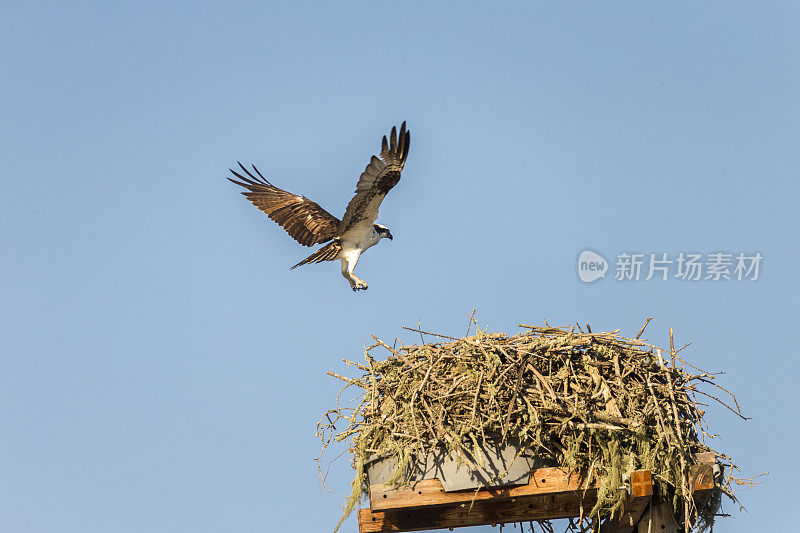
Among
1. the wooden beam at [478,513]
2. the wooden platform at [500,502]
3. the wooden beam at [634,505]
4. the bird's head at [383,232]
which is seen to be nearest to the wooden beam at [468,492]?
the wooden platform at [500,502]

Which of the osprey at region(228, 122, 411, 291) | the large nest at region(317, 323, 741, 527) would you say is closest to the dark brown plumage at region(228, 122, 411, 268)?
the osprey at region(228, 122, 411, 291)

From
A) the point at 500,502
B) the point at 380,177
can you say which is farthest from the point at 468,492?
the point at 380,177

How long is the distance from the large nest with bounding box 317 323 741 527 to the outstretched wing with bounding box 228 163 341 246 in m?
4.23

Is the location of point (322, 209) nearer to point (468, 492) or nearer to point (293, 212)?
point (293, 212)

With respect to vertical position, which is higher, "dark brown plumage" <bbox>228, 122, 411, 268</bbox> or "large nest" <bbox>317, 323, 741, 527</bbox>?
"dark brown plumage" <bbox>228, 122, 411, 268</bbox>

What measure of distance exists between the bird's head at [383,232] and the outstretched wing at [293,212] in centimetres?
47

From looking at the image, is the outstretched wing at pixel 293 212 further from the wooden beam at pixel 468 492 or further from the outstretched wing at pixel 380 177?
the wooden beam at pixel 468 492

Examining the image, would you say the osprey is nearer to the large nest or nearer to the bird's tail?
the bird's tail

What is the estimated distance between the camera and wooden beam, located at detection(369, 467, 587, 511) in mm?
5941

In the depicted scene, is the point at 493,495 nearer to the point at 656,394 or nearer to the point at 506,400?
the point at 506,400

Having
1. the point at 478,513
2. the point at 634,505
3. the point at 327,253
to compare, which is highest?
the point at 327,253

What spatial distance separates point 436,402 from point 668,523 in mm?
1724

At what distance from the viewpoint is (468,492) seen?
19.5 ft

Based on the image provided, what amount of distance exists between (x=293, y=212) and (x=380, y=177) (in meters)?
2.26
